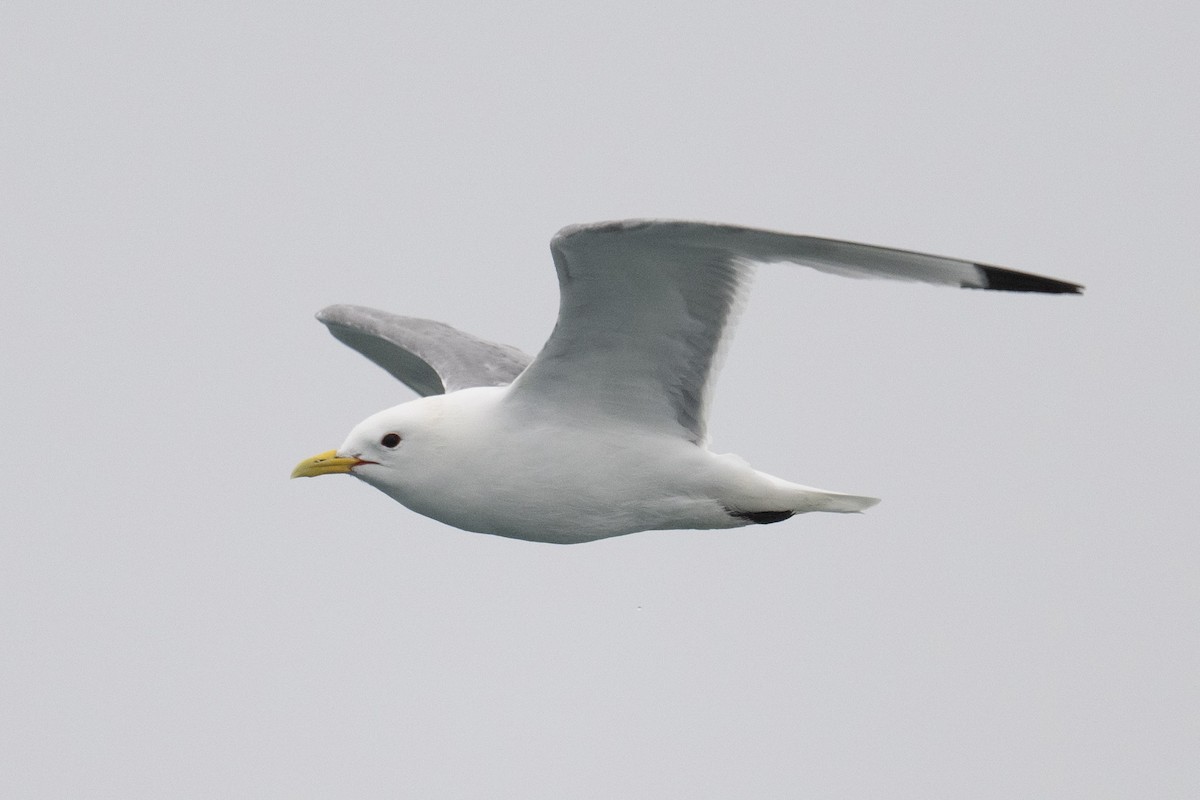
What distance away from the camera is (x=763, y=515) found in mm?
8328

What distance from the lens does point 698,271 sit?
7.32 m

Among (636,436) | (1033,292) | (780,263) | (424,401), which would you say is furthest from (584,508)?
(1033,292)

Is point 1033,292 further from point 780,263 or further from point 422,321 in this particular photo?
point 422,321

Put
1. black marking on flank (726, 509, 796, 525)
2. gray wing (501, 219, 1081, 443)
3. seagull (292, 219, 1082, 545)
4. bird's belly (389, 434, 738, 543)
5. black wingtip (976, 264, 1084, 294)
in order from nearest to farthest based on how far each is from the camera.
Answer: black wingtip (976, 264, 1084, 294), gray wing (501, 219, 1081, 443), seagull (292, 219, 1082, 545), bird's belly (389, 434, 738, 543), black marking on flank (726, 509, 796, 525)

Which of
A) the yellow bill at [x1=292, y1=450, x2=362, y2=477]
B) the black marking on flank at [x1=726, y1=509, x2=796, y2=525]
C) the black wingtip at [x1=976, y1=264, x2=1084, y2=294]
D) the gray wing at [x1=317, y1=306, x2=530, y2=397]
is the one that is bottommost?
the black marking on flank at [x1=726, y1=509, x2=796, y2=525]

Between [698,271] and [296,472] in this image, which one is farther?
[296,472]

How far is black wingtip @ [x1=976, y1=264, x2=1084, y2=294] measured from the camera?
6.16 m

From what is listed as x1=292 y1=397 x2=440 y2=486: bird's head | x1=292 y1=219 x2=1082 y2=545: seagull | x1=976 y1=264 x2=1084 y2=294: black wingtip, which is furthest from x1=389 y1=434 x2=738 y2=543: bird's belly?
x1=976 y1=264 x2=1084 y2=294: black wingtip

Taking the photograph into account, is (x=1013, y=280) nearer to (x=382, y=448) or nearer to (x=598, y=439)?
(x=598, y=439)

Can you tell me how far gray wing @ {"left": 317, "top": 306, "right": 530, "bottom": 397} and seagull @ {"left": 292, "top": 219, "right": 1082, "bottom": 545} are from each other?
1.28m

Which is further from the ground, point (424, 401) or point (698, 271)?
point (698, 271)

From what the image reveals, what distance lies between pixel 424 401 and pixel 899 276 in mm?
2794

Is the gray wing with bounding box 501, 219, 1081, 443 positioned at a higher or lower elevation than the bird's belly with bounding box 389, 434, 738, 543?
higher

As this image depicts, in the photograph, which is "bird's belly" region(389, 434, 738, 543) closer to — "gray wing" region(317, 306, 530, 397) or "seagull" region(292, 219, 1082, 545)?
"seagull" region(292, 219, 1082, 545)
